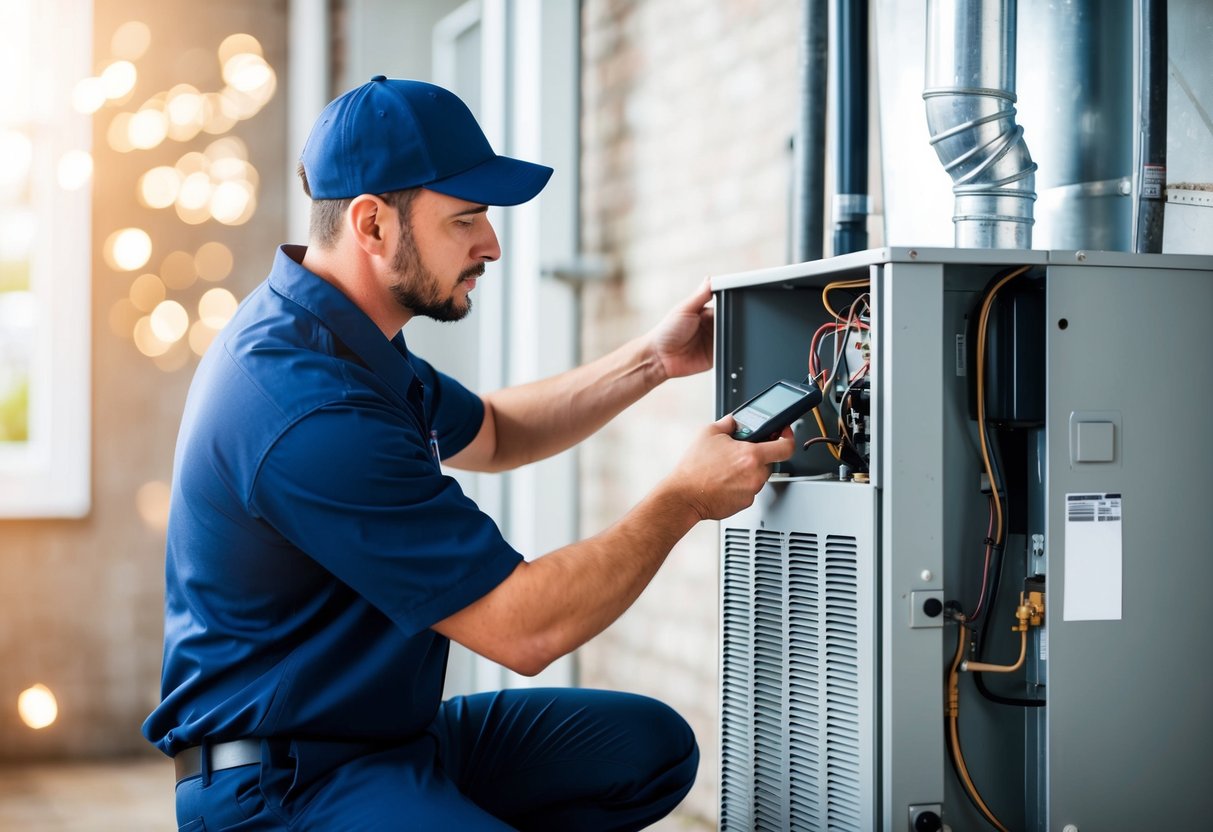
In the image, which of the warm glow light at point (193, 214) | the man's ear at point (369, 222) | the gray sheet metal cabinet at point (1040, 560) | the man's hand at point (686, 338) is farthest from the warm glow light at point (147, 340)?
the gray sheet metal cabinet at point (1040, 560)

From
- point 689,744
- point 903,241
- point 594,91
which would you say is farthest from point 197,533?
point 594,91

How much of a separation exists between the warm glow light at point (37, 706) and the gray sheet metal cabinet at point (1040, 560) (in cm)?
281

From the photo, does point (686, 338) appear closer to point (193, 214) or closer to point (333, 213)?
point (333, 213)

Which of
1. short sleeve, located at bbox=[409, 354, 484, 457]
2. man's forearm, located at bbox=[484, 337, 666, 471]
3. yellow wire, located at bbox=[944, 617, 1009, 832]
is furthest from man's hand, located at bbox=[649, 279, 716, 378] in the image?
yellow wire, located at bbox=[944, 617, 1009, 832]

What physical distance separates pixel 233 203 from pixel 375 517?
2.68 meters

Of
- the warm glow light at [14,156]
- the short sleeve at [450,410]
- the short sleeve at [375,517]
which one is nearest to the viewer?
the short sleeve at [375,517]

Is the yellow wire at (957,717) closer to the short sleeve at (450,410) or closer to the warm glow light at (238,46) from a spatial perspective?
the short sleeve at (450,410)

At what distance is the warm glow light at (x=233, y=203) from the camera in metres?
3.72

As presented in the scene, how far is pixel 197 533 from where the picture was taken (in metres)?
1.43

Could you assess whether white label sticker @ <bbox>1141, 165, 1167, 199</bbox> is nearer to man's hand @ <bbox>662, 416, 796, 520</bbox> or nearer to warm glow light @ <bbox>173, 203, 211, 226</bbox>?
man's hand @ <bbox>662, 416, 796, 520</bbox>

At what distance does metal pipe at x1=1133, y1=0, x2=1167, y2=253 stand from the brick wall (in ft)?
2.74

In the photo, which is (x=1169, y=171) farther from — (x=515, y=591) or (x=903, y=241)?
(x=515, y=591)

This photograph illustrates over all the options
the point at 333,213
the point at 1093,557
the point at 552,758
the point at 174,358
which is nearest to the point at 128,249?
the point at 174,358

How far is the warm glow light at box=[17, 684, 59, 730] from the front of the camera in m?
3.52
